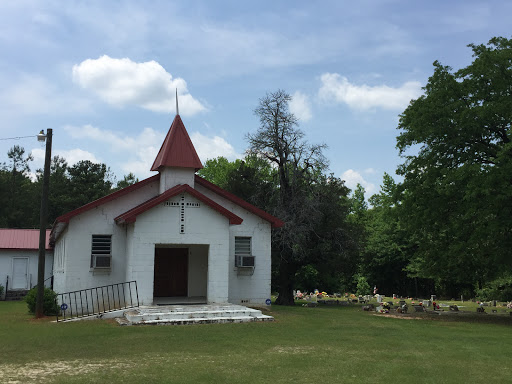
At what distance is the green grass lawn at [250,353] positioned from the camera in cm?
909

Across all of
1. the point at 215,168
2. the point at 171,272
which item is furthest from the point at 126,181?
the point at 171,272

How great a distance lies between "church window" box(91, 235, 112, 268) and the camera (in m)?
20.5

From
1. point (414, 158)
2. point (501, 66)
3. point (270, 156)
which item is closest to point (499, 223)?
point (414, 158)

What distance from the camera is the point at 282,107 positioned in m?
28.6

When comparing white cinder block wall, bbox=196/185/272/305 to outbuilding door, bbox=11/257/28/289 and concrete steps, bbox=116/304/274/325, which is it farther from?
outbuilding door, bbox=11/257/28/289

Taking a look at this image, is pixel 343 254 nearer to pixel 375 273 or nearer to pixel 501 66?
pixel 501 66

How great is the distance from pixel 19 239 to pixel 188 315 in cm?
2061

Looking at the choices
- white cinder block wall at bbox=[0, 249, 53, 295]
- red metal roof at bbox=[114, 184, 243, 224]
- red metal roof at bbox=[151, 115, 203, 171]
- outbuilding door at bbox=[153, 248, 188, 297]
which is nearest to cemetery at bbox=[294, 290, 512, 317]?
outbuilding door at bbox=[153, 248, 188, 297]

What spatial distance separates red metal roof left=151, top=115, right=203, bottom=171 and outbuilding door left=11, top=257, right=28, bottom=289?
14.2m

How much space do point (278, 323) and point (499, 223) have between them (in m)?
10.2

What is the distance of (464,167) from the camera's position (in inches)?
811

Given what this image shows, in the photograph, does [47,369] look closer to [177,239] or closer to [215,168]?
[177,239]

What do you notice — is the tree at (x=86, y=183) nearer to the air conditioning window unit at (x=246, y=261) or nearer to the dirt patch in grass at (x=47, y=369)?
the air conditioning window unit at (x=246, y=261)

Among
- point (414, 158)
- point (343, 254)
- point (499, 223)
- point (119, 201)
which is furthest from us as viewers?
point (343, 254)
